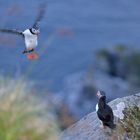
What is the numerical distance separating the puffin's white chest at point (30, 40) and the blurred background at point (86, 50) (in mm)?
19805

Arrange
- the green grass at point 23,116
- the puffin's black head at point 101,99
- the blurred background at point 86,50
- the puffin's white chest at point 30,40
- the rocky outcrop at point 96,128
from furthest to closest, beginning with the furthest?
the blurred background at point 86,50
the rocky outcrop at point 96,128
the green grass at point 23,116
the puffin's black head at point 101,99
the puffin's white chest at point 30,40

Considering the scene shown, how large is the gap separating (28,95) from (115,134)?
2.73 feet

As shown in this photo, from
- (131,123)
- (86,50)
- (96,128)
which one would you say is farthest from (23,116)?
(86,50)

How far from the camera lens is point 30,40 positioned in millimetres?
4207

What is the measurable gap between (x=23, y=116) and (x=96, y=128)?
0.79m

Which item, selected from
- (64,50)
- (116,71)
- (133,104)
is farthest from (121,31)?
(133,104)

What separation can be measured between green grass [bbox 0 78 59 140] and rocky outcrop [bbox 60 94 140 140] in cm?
29

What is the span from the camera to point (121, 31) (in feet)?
171

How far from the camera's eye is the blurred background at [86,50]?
33.8 m

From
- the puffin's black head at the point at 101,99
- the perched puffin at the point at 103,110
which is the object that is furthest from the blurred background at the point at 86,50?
the puffin's black head at the point at 101,99

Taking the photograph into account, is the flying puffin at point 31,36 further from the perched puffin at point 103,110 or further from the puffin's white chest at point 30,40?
the perched puffin at point 103,110

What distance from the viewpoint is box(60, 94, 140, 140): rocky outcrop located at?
247 inches

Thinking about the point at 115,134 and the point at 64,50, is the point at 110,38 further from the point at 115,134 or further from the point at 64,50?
the point at 115,134

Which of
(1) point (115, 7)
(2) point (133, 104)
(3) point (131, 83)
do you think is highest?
(2) point (133, 104)
